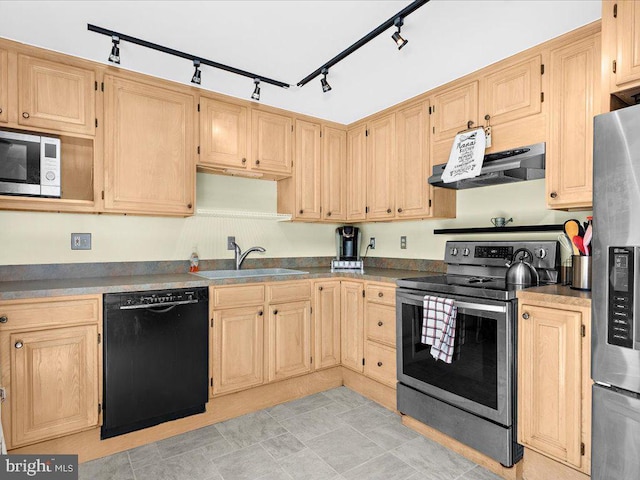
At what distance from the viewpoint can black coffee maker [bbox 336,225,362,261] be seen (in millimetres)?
3559

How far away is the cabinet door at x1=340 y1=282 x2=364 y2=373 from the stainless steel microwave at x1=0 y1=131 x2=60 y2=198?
2.10m

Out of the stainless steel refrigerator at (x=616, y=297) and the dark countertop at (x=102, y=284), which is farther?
the dark countertop at (x=102, y=284)

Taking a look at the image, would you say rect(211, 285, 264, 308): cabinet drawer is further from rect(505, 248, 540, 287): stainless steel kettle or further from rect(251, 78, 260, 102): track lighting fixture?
rect(505, 248, 540, 287): stainless steel kettle

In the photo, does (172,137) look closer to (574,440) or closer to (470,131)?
(470,131)

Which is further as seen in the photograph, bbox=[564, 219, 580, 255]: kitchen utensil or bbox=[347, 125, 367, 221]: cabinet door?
bbox=[347, 125, 367, 221]: cabinet door

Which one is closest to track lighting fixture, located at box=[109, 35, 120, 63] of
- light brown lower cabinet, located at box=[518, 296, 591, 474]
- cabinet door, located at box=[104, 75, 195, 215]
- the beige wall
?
cabinet door, located at box=[104, 75, 195, 215]

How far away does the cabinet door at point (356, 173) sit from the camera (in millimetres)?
3346

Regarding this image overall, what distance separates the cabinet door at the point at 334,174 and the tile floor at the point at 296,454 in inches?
68.0

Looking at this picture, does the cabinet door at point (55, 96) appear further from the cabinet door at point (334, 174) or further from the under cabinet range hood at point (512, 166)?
the under cabinet range hood at point (512, 166)

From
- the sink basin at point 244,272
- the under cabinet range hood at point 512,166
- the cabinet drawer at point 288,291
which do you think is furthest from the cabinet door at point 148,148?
the under cabinet range hood at point 512,166

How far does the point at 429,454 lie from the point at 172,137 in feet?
8.65

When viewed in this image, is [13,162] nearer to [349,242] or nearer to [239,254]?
[239,254]

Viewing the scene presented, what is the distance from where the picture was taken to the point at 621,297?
1.44m

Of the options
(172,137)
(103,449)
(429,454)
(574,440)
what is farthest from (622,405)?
(172,137)
